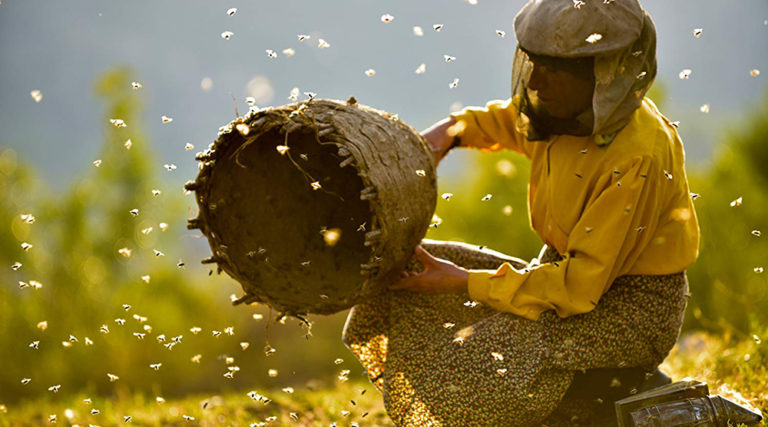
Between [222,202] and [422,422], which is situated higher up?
[222,202]

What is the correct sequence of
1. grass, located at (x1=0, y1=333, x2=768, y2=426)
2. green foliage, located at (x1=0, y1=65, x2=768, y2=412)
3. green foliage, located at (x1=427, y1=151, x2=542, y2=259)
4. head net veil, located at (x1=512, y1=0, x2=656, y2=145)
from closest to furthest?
head net veil, located at (x1=512, y1=0, x2=656, y2=145), grass, located at (x1=0, y1=333, x2=768, y2=426), green foliage, located at (x1=0, y1=65, x2=768, y2=412), green foliage, located at (x1=427, y1=151, x2=542, y2=259)

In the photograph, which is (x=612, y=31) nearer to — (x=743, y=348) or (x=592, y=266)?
(x=592, y=266)

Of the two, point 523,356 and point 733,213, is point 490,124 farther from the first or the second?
point 733,213

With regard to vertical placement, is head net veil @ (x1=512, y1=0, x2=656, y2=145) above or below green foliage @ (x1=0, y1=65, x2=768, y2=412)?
below

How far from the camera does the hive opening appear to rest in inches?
145

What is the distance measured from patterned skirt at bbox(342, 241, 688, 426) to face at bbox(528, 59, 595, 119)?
2.79 feet

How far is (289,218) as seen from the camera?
3990mm

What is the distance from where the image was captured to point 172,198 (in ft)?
63.4

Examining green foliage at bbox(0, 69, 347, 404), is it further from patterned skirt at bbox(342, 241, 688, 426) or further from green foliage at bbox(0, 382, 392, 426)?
patterned skirt at bbox(342, 241, 688, 426)

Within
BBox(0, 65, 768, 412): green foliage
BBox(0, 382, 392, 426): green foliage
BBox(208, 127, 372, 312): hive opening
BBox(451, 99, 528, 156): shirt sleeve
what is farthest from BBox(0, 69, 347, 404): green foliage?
BBox(451, 99, 528, 156): shirt sleeve

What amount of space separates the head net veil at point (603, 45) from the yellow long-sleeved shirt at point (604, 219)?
13 centimetres

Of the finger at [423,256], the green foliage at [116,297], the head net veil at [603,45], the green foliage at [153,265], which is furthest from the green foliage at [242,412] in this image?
the green foliage at [116,297]

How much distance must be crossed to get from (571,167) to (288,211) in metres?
1.54

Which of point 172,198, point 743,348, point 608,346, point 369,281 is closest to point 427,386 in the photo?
point 369,281
